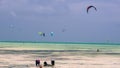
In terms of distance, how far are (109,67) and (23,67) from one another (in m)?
9.02

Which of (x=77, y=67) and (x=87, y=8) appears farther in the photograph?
(x=87, y=8)

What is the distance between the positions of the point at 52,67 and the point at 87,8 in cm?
876

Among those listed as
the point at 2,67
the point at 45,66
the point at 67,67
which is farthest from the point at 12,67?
the point at 67,67

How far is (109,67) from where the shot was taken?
32.2 metres

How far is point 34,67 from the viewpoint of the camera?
31.0m

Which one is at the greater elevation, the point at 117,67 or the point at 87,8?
the point at 87,8

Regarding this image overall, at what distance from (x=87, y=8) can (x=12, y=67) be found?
11.1 metres

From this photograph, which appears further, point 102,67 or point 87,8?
point 87,8

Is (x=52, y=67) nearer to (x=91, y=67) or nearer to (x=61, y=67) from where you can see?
(x=61, y=67)

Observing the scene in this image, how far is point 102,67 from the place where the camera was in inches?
1264

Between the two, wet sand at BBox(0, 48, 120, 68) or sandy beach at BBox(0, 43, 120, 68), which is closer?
wet sand at BBox(0, 48, 120, 68)

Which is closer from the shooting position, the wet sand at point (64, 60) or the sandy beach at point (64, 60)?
the wet sand at point (64, 60)

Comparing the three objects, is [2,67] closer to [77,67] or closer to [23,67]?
[23,67]

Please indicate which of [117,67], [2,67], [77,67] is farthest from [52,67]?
[117,67]
